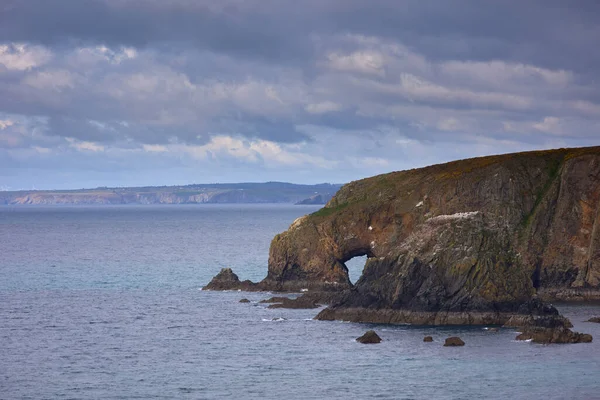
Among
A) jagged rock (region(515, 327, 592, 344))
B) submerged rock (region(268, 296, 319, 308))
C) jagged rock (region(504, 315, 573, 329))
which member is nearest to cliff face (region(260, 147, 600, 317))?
submerged rock (region(268, 296, 319, 308))

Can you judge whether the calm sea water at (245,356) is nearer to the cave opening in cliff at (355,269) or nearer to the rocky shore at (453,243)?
the rocky shore at (453,243)

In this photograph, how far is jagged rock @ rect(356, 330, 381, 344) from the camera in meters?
81.3

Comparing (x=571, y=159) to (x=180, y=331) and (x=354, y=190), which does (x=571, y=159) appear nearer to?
(x=354, y=190)

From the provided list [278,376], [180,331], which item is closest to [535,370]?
[278,376]

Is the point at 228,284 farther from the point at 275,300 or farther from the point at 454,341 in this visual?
the point at 454,341

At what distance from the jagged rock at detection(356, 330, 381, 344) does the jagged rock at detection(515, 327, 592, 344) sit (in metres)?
12.3

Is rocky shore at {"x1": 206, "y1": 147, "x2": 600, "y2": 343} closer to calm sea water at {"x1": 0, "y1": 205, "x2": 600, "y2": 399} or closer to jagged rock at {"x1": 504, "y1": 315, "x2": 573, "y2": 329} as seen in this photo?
jagged rock at {"x1": 504, "y1": 315, "x2": 573, "y2": 329}

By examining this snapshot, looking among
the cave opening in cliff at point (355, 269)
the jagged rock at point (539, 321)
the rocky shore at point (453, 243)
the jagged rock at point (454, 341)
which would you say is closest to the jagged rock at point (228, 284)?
the rocky shore at point (453, 243)

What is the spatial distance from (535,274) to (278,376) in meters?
49.7

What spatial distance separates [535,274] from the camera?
363 ft

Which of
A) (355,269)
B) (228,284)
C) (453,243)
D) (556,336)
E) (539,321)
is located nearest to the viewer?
(556,336)

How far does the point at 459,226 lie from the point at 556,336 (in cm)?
2040

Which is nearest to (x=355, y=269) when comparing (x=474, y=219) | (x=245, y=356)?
(x=474, y=219)

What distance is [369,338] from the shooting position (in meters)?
81.5
